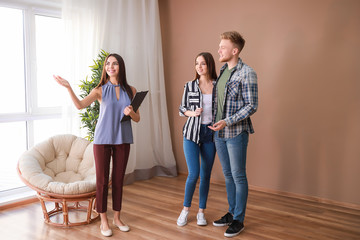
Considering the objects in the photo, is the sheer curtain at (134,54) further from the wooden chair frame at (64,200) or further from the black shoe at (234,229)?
the black shoe at (234,229)

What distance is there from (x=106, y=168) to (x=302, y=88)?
2.26m

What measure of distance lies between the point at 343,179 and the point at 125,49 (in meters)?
2.88

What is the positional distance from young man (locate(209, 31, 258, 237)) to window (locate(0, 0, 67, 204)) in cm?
194

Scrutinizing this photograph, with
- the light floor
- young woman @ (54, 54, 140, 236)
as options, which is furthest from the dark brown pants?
the light floor

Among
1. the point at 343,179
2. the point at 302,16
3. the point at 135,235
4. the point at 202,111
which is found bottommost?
the point at 135,235

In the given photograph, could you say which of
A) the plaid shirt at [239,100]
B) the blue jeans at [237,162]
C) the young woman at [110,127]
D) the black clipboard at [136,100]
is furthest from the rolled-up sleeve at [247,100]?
the young woman at [110,127]

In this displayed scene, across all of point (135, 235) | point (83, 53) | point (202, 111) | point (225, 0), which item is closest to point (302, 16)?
point (225, 0)

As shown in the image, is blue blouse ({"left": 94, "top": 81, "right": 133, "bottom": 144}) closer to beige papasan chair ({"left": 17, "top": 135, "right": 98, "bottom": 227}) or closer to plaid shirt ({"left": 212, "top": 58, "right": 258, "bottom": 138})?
beige papasan chair ({"left": 17, "top": 135, "right": 98, "bottom": 227})

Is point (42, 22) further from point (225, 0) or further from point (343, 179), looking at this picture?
point (343, 179)

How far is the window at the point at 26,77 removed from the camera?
12.8 ft

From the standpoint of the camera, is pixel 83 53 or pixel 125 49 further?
pixel 125 49

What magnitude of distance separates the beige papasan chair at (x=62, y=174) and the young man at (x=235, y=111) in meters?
1.18

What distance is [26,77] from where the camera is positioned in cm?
403

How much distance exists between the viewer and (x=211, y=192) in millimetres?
4215
